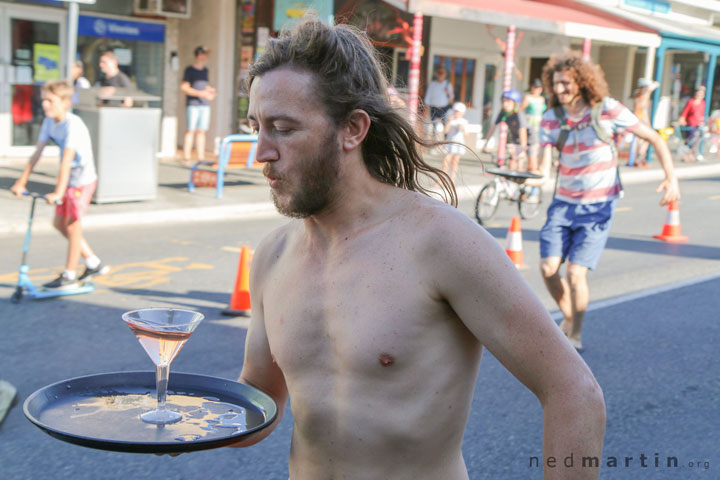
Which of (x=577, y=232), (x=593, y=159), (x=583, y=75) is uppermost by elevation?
(x=583, y=75)

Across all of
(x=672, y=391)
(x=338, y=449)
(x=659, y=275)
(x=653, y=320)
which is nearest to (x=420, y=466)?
(x=338, y=449)

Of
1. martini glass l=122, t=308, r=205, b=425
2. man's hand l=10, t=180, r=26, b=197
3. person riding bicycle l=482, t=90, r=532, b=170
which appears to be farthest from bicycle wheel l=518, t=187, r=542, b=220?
martini glass l=122, t=308, r=205, b=425

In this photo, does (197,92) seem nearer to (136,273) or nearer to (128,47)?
(128,47)

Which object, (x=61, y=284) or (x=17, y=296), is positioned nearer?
(x=17, y=296)

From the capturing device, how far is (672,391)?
5.38 metres

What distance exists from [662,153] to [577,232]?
0.88m

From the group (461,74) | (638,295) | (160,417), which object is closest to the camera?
(160,417)

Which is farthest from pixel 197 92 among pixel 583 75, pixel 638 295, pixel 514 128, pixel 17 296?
pixel 583 75

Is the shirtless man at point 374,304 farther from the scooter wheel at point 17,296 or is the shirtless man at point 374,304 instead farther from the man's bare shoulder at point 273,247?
the scooter wheel at point 17,296

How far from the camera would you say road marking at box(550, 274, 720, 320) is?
7.42 metres

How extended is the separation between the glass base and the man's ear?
679 mm

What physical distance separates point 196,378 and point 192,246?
25.6 feet

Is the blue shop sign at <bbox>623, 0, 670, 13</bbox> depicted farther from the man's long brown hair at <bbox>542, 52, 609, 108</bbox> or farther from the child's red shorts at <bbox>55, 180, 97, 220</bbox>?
the child's red shorts at <bbox>55, 180, 97, 220</bbox>

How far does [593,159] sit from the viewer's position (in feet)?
19.2
